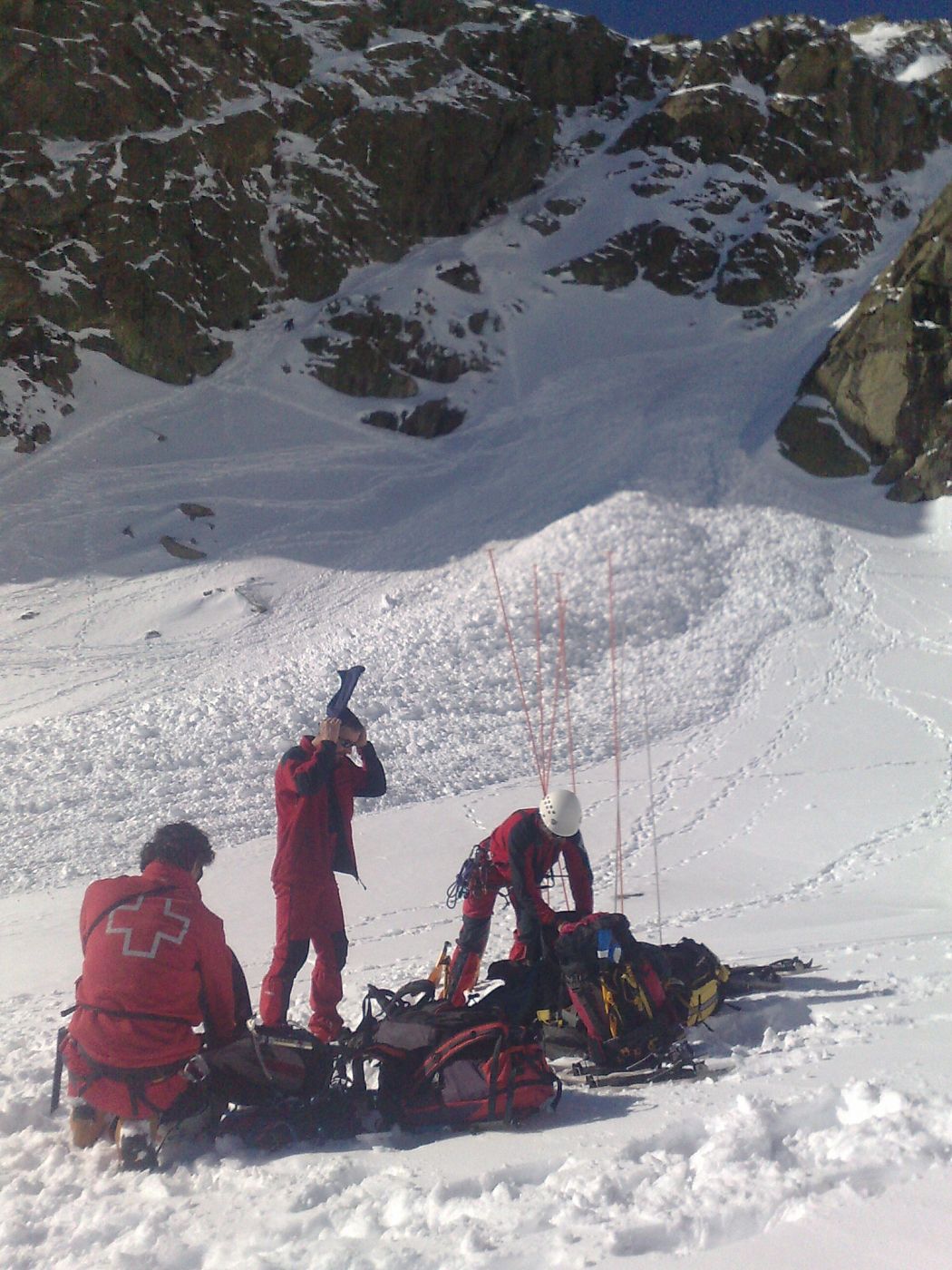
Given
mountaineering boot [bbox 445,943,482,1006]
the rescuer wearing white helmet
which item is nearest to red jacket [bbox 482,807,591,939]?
the rescuer wearing white helmet

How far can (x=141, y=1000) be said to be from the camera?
333 cm

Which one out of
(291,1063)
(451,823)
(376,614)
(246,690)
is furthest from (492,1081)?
(376,614)

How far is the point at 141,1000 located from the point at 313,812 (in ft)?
4.81

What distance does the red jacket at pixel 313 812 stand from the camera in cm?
466

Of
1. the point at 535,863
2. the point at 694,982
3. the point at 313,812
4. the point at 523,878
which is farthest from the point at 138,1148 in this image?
the point at 694,982

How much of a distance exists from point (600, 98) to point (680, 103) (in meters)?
2.80

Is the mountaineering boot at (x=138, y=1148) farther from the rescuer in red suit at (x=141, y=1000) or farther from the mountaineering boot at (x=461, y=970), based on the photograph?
the mountaineering boot at (x=461, y=970)

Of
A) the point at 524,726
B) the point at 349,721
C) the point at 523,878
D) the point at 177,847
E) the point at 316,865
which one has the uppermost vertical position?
the point at 349,721

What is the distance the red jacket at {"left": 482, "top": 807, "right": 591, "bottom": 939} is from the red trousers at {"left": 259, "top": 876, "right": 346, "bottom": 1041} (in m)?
0.88

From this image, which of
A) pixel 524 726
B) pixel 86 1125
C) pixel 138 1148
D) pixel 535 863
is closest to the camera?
pixel 138 1148

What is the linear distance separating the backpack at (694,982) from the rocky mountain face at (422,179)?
54.1 feet

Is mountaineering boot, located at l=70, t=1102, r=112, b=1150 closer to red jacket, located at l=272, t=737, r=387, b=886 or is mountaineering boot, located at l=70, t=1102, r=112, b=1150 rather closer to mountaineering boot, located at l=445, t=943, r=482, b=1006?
red jacket, located at l=272, t=737, r=387, b=886

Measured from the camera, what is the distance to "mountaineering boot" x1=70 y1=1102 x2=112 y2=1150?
325 centimetres

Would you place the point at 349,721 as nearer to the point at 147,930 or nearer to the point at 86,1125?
the point at 147,930
